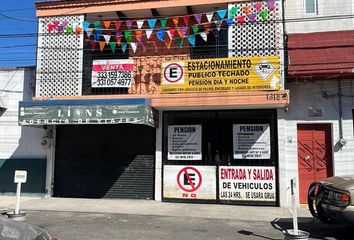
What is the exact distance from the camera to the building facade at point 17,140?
54.3 feet

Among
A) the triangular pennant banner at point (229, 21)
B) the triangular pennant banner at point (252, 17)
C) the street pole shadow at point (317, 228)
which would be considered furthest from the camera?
the triangular pennant banner at point (229, 21)

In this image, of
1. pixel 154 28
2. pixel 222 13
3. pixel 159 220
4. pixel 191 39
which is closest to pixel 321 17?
pixel 222 13

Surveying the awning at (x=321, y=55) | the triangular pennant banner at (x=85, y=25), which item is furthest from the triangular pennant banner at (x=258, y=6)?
the triangular pennant banner at (x=85, y=25)

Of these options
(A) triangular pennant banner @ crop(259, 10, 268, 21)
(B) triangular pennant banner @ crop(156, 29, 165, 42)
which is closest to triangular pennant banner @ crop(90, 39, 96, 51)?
(B) triangular pennant banner @ crop(156, 29, 165, 42)

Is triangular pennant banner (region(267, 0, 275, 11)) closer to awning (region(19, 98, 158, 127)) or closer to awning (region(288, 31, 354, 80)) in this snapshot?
awning (region(288, 31, 354, 80))

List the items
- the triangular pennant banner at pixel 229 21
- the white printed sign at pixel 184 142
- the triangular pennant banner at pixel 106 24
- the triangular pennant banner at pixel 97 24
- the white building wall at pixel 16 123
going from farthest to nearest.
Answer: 1. the white building wall at pixel 16 123
2. the triangular pennant banner at pixel 97 24
3. the triangular pennant banner at pixel 106 24
4. the white printed sign at pixel 184 142
5. the triangular pennant banner at pixel 229 21

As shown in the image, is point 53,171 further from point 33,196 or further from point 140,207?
point 140,207

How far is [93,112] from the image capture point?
14.1 metres

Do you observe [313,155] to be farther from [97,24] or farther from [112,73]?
[97,24]

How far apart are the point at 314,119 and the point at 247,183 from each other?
3020 millimetres

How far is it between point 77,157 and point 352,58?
389 inches

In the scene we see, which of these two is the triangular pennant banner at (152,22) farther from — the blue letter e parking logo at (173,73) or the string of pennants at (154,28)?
the blue letter e parking logo at (173,73)

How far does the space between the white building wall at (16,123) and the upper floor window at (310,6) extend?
1010 cm

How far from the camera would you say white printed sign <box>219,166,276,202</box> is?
47.7 ft
